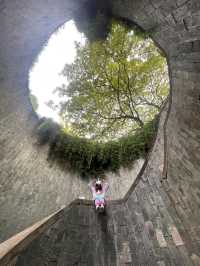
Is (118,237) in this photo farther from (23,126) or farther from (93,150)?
(93,150)

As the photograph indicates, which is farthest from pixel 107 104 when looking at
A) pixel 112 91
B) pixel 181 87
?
pixel 181 87

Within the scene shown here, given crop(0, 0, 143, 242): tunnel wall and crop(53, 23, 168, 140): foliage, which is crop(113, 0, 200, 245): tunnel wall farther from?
crop(53, 23, 168, 140): foliage

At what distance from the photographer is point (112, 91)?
906cm

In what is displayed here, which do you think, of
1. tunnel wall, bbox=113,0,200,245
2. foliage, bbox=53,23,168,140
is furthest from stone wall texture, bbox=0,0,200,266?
foliage, bbox=53,23,168,140

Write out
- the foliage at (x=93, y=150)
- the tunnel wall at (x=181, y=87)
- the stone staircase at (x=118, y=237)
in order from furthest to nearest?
the foliage at (x=93, y=150)
the stone staircase at (x=118, y=237)
the tunnel wall at (x=181, y=87)

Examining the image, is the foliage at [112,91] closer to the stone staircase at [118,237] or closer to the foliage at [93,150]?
the foliage at [93,150]

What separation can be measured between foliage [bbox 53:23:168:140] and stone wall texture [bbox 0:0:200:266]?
3.38 m

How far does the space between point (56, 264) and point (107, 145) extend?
548 cm

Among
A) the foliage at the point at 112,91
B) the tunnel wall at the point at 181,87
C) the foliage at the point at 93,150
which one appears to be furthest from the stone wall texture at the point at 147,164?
the foliage at the point at 112,91

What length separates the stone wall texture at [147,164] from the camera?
3.19m

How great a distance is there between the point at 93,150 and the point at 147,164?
307 centimetres

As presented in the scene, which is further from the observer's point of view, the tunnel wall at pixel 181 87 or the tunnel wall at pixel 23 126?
the tunnel wall at pixel 23 126

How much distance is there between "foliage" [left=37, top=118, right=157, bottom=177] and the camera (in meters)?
7.20

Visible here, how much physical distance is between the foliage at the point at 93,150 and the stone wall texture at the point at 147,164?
1593 mm
